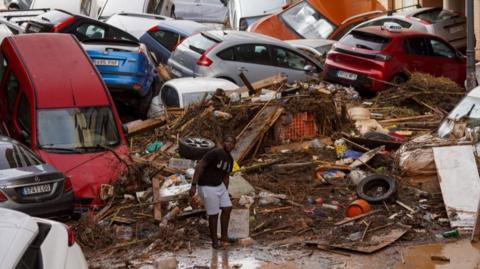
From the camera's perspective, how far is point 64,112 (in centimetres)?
1627

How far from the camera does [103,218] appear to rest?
13789mm

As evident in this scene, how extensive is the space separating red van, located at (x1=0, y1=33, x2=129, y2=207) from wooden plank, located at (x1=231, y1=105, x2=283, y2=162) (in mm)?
1699

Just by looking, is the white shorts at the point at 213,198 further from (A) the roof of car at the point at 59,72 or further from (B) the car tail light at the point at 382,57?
(B) the car tail light at the point at 382,57

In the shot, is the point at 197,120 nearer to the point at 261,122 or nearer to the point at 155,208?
the point at 261,122

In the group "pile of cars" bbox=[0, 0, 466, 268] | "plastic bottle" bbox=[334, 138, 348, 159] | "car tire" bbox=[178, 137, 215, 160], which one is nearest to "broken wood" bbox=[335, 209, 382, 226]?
"plastic bottle" bbox=[334, 138, 348, 159]

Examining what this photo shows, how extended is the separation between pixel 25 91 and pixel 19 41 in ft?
5.58

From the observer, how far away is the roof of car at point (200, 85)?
65.3 ft

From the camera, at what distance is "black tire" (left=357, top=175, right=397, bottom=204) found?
13.4 m

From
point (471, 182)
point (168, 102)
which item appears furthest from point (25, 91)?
point (471, 182)

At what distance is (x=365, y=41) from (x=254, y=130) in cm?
679

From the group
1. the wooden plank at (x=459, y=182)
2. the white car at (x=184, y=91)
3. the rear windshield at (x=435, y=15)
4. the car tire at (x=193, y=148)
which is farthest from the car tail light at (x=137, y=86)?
the rear windshield at (x=435, y=15)

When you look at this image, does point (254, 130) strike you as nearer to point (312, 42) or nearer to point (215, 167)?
point (215, 167)

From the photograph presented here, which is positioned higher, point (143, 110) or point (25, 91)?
point (25, 91)

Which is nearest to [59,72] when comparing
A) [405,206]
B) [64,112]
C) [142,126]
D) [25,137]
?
[64,112]
